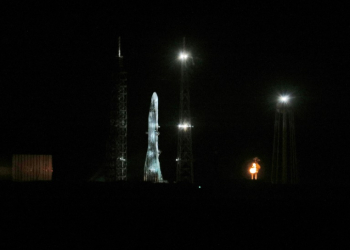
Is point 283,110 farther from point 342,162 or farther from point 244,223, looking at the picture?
point 342,162

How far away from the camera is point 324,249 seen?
44.1 feet

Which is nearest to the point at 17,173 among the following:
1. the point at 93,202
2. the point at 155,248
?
the point at 93,202

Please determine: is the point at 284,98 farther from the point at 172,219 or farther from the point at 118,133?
the point at 118,133

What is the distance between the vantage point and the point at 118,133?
31.5m

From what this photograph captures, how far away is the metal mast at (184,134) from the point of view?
26328mm

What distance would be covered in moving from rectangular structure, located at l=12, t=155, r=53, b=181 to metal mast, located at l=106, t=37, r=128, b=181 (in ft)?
23.3

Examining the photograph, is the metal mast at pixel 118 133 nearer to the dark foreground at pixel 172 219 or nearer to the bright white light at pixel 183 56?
the bright white light at pixel 183 56

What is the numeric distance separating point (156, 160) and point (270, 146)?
55.3ft

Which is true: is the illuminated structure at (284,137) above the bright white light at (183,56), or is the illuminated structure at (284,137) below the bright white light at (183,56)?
below

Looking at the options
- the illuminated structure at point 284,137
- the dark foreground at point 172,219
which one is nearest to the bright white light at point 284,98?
the illuminated structure at point 284,137

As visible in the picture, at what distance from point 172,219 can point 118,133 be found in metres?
17.0

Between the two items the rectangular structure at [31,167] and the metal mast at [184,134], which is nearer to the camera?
the metal mast at [184,134]

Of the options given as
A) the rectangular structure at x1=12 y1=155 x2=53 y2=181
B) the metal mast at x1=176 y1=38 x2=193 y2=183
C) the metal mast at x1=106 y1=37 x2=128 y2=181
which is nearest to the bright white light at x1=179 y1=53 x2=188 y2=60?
the metal mast at x1=176 y1=38 x2=193 y2=183

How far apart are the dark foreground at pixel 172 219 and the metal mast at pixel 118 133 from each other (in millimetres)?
12210
